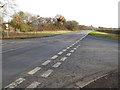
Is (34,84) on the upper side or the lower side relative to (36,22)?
lower

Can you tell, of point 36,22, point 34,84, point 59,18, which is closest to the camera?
point 34,84

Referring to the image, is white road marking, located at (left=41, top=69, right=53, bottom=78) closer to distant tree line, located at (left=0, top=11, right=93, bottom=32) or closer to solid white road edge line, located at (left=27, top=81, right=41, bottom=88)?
solid white road edge line, located at (left=27, top=81, right=41, bottom=88)

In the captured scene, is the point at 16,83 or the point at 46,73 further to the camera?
the point at 46,73

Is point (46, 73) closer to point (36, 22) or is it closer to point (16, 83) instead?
point (16, 83)

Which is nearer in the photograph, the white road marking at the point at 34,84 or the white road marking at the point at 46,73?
the white road marking at the point at 34,84

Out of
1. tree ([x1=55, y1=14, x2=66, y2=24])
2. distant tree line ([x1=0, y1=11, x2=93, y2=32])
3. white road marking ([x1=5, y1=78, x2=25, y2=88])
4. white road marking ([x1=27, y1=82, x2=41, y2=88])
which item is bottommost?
white road marking ([x1=27, y1=82, x2=41, y2=88])

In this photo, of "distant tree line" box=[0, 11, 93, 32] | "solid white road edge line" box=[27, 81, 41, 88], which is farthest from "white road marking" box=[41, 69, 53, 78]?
"distant tree line" box=[0, 11, 93, 32]

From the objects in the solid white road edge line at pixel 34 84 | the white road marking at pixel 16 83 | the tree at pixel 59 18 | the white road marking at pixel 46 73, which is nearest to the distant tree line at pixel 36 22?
the tree at pixel 59 18

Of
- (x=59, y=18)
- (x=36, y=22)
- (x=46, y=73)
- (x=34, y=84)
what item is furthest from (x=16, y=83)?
(x=59, y=18)

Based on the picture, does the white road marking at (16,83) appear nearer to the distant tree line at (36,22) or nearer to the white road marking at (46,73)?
the white road marking at (46,73)

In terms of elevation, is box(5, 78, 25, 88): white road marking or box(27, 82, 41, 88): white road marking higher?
box(5, 78, 25, 88): white road marking

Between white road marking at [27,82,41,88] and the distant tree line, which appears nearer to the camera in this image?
white road marking at [27,82,41,88]

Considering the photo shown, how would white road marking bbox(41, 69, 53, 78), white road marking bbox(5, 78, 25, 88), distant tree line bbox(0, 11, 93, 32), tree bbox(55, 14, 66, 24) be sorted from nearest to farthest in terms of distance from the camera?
1. white road marking bbox(5, 78, 25, 88)
2. white road marking bbox(41, 69, 53, 78)
3. distant tree line bbox(0, 11, 93, 32)
4. tree bbox(55, 14, 66, 24)

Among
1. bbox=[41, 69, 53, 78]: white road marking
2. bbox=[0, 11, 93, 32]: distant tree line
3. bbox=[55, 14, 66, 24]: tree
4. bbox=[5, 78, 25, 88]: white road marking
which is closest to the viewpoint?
bbox=[5, 78, 25, 88]: white road marking
